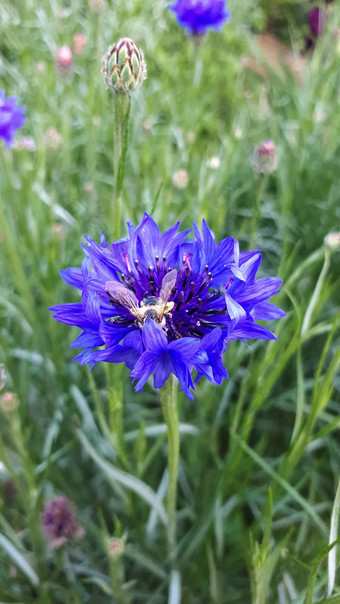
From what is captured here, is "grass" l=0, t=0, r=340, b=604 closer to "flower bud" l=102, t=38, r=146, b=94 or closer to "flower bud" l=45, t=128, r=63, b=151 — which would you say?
"flower bud" l=45, t=128, r=63, b=151

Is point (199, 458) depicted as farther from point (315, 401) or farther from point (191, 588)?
point (315, 401)

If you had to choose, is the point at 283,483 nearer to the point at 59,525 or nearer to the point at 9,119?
the point at 59,525

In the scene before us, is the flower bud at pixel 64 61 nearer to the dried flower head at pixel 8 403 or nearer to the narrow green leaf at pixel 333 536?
the dried flower head at pixel 8 403

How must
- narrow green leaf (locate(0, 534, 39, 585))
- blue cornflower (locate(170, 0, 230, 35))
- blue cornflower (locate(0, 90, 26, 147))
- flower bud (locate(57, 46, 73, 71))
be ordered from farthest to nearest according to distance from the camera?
blue cornflower (locate(170, 0, 230, 35))
flower bud (locate(57, 46, 73, 71))
blue cornflower (locate(0, 90, 26, 147))
narrow green leaf (locate(0, 534, 39, 585))

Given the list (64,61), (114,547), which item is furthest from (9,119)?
(114,547)

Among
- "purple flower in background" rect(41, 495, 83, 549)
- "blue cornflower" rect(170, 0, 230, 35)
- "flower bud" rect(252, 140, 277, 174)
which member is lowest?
"purple flower in background" rect(41, 495, 83, 549)

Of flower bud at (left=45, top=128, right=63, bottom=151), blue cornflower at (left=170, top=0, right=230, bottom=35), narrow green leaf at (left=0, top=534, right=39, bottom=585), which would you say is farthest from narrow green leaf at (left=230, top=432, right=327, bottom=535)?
blue cornflower at (left=170, top=0, right=230, bottom=35)

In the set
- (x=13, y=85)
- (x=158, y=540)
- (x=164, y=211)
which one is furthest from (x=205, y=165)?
(x=13, y=85)
